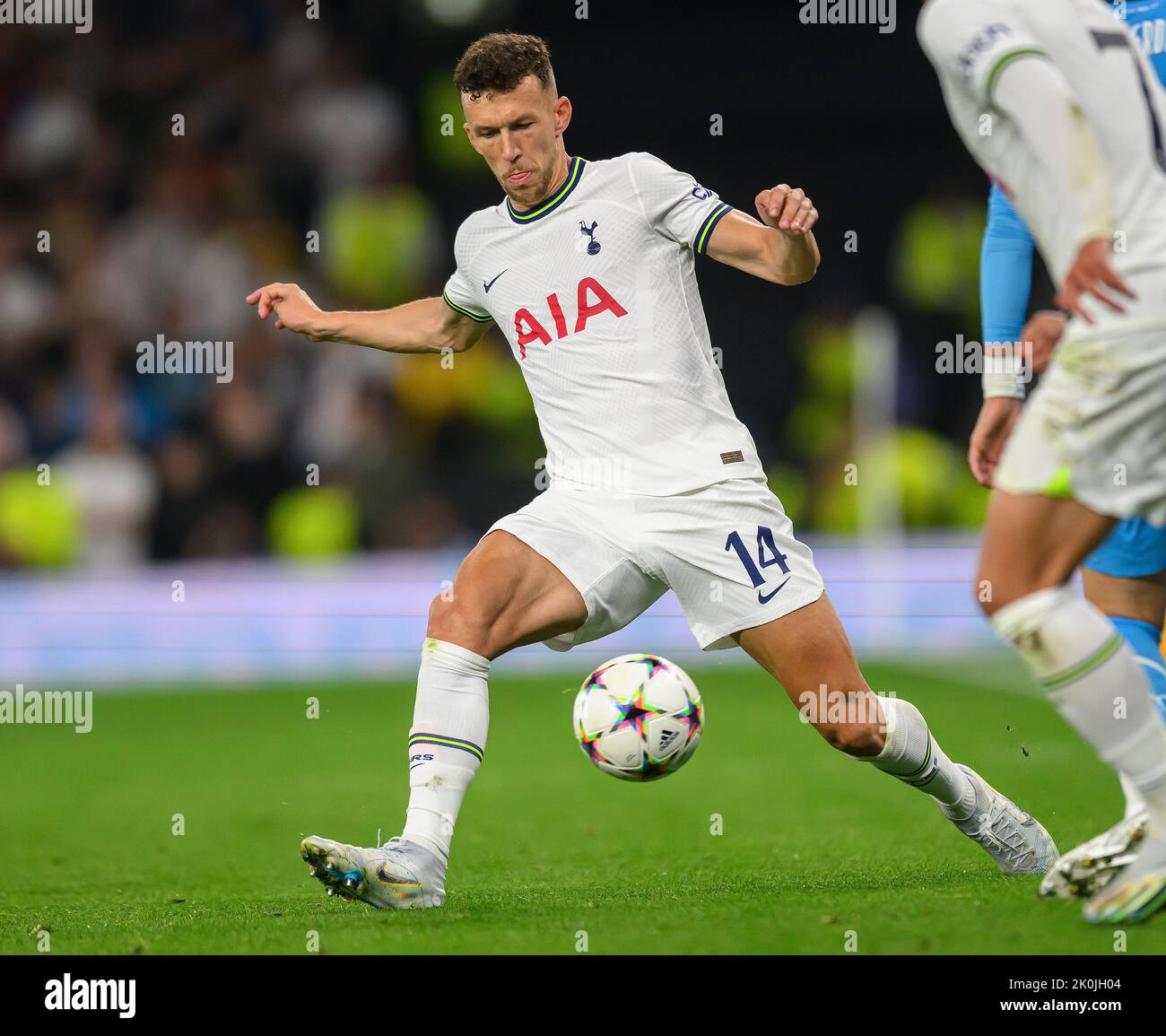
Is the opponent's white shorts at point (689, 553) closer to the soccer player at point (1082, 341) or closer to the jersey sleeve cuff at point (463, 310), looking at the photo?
the jersey sleeve cuff at point (463, 310)

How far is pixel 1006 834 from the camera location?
192 inches

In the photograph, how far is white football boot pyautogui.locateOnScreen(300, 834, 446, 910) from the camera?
14.1ft

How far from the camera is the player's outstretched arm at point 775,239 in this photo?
4.39m

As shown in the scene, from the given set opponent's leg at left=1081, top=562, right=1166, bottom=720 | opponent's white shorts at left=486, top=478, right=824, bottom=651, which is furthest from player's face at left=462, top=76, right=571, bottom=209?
opponent's leg at left=1081, top=562, right=1166, bottom=720

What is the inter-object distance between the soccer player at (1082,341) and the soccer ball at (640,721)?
1.39 m

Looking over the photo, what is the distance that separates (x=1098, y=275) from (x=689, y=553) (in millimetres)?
1711

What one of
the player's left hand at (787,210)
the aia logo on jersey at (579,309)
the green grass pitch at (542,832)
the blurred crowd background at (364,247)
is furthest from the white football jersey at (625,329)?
the blurred crowd background at (364,247)

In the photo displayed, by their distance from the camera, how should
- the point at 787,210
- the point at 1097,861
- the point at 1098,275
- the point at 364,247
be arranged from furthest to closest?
the point at 364,247, the point at 787,210, the point at 1097,861, the point at 1098,275

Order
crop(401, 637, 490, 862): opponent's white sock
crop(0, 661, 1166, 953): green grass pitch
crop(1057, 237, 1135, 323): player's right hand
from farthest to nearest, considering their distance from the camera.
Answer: crop(401, 637, 490, 862): opponent's white sock < crop(0, 661, 1166, 953): green grass pitch < crop(1057, 237, 1135, 323): player's right hand

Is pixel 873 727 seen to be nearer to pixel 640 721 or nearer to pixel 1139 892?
pixel 640 721

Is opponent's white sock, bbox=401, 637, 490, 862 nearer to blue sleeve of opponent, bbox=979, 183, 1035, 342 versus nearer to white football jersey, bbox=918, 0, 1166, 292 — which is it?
blue sleeve of opponent, bbox=979, 183, 1035, 342

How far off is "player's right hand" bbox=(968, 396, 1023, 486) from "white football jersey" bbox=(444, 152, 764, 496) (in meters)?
0.74

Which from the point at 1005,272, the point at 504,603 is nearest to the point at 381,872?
the point at 504,603
